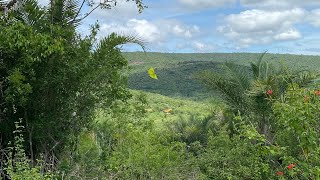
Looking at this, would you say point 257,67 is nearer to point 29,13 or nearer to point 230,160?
point 230,160

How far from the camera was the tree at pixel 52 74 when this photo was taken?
6809 mm

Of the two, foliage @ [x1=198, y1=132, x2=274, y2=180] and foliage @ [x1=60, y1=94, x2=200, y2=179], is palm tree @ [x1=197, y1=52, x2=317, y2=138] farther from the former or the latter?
foliage @ [x1=60, y1=94, x2=200, y2=179]

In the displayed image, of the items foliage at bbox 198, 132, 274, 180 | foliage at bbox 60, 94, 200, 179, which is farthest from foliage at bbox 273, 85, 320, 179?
foliage at bbox 60, 94, 200, 179

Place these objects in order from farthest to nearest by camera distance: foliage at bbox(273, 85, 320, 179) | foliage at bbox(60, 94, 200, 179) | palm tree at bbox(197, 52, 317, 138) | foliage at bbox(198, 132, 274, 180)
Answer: palm tree at bbox(197, 52, 317, 138) < foliage at bbox(198, 132, 274, 180) < foliage at bbox(60, 94, 200, 179) < foliage at bbox(273, 85, 320, 179)

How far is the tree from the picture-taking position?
6.81 meters

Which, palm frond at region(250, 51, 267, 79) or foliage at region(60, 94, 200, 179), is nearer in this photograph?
foliage at region(60, 94, 200, 179)

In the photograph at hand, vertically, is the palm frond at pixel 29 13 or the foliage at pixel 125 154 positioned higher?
the palm frond at pixel 29 13

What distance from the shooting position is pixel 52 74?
7.39 m

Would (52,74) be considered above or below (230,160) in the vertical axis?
above

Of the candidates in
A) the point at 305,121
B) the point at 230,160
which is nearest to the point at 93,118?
the point at 230,160

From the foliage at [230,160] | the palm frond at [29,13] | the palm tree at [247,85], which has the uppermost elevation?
the palm frond at [29,13]

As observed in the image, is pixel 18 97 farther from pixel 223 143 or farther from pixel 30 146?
pixel 223 143

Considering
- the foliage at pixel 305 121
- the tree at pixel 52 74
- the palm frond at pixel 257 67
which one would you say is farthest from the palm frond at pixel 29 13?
the palm frond at pixel 257 67

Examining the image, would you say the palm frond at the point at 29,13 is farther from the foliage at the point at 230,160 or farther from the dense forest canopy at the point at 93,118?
the foliage at the point at 230,160
